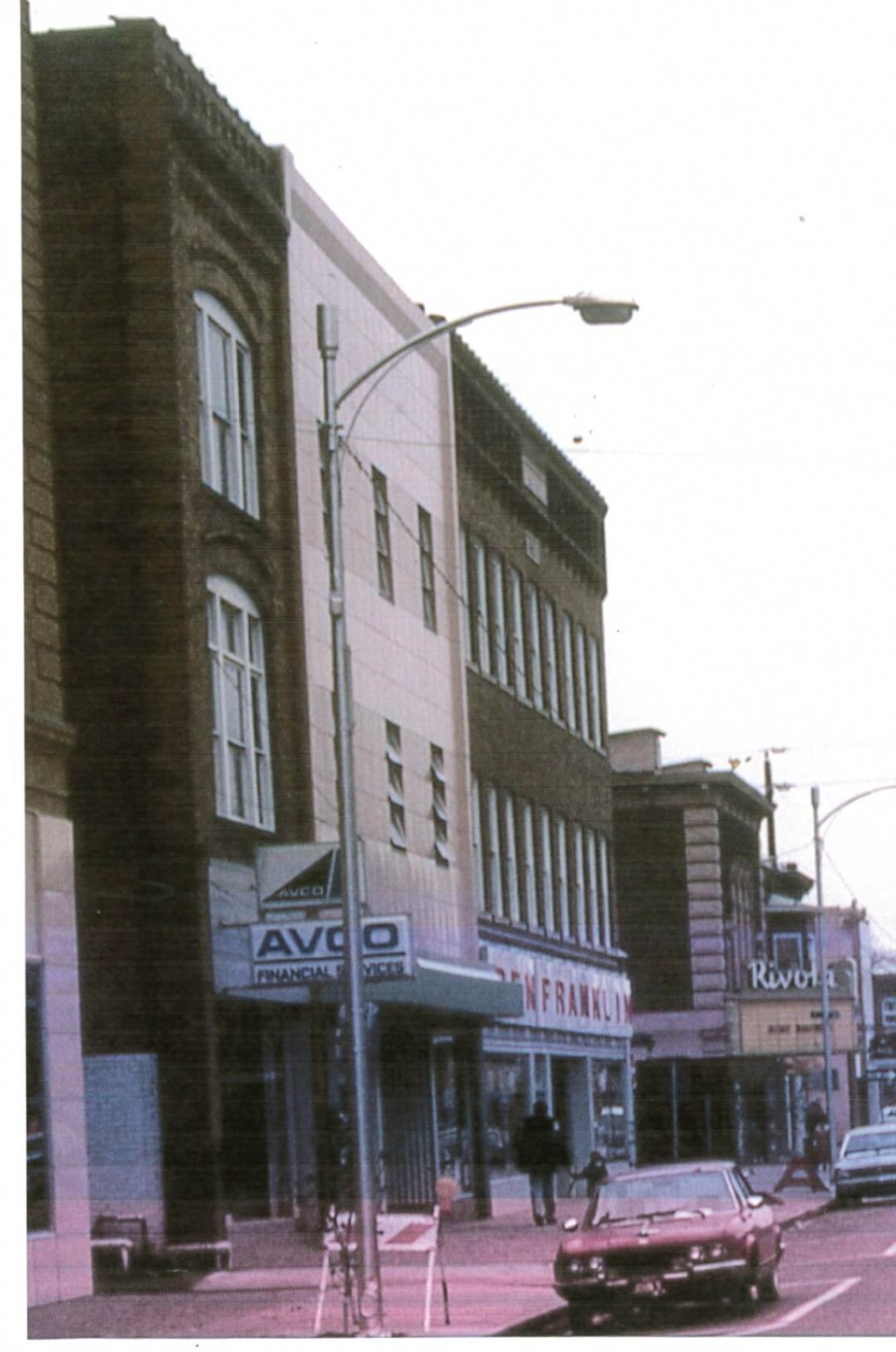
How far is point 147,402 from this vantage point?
17.4 metres

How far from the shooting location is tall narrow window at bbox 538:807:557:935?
1733 cm

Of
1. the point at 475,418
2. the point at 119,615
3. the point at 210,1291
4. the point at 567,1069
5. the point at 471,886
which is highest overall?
the point at 475,418

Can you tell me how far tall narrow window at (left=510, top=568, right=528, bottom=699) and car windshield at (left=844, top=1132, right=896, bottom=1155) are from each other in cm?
340

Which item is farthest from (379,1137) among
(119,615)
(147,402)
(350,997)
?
(147,402)

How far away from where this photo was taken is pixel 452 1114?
1689 centimetres

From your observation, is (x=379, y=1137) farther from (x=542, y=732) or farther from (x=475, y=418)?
(x=475, y=418)

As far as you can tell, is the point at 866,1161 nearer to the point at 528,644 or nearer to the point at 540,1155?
the point at 540,1155

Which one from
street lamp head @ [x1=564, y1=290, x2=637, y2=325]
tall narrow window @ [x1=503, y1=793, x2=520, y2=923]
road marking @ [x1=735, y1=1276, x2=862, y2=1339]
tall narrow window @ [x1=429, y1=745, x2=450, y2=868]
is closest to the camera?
road marking @ [x1=735, y1=1276, x2=862, y2=1339]

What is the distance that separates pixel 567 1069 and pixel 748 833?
1788 mm

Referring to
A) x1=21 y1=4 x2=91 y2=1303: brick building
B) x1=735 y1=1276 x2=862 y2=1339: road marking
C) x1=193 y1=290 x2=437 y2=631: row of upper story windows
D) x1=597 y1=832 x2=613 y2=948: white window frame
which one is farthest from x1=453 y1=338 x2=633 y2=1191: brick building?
x1=21 y1=4 x2=91 y2=1303: brick building

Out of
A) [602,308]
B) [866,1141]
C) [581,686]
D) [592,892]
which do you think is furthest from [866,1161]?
[602,308]

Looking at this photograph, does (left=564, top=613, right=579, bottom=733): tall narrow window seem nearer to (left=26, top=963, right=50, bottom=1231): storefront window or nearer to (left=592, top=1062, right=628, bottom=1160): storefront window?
(left=592, top=1062, right=628, bottom=1160): storefront window

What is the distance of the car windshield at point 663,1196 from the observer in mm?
16172

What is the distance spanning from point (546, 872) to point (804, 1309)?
3156mm
